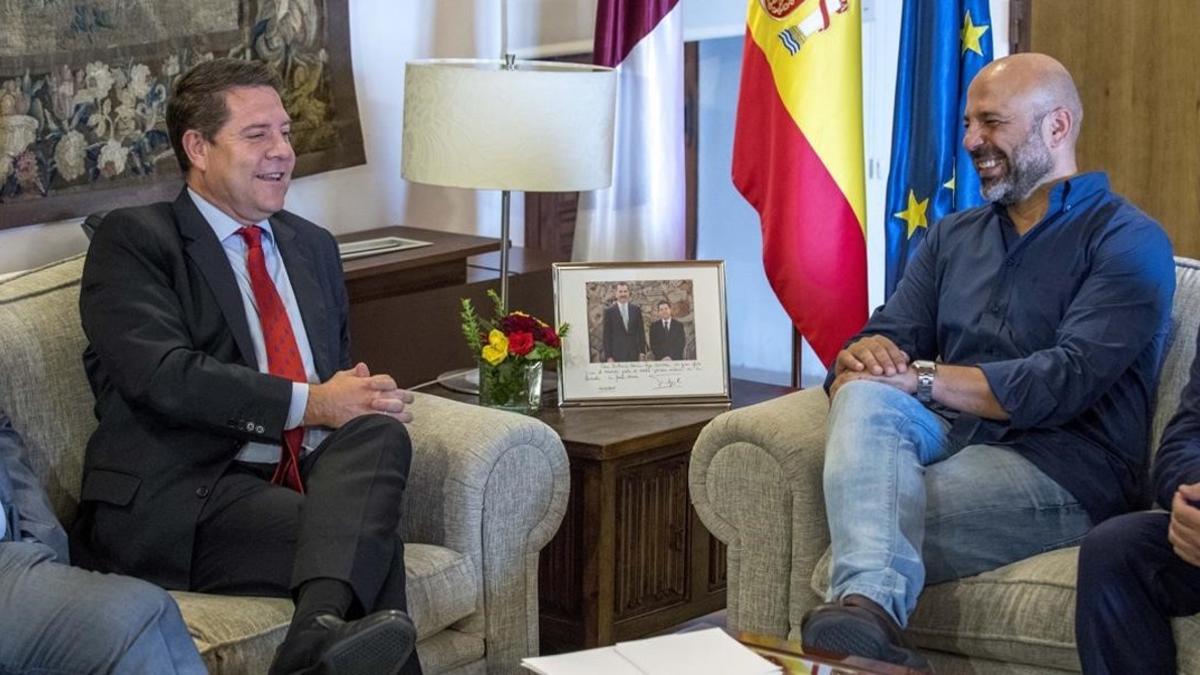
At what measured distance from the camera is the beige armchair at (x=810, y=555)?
2434mm

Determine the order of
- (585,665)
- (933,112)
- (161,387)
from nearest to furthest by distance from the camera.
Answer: (585,665), (161,387), (933,112)

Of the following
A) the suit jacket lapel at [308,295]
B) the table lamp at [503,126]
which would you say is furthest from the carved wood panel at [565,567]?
the suit jacket lapel at [308,295]

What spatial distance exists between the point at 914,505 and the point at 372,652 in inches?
33.5

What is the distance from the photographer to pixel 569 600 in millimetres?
3037

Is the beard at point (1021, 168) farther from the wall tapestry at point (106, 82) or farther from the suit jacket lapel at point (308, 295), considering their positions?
the wall tapestry at point (106, 82)

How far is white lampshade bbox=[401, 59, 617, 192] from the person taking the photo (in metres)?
3.04

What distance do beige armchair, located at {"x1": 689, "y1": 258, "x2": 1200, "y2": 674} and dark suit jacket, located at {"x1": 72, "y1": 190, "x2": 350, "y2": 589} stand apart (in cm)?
73

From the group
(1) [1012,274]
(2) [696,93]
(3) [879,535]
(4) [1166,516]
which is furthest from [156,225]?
(2) [696,93]

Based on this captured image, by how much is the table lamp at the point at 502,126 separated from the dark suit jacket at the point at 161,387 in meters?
0.55

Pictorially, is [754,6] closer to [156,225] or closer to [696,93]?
[696,93]

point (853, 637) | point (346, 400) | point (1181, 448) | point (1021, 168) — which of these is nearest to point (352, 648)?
point (346, 400)

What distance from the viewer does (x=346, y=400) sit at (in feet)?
8.45

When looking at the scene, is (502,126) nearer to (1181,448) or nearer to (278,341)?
(278,341)

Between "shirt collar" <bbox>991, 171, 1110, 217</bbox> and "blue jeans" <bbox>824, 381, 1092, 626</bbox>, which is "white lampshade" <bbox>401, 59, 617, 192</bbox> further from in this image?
"shirt collar" <bbox>991, 171, 1110, 217</bbox>
